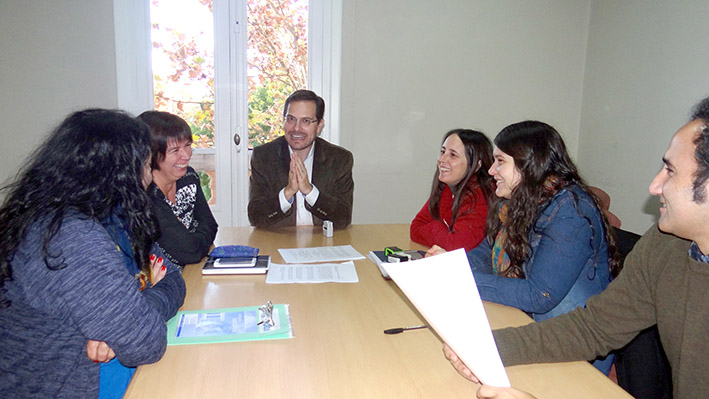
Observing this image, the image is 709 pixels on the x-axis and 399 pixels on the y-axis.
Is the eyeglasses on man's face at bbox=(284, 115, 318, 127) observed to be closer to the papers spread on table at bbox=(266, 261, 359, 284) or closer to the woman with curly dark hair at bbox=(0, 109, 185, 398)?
the papers spread on table at bbox=(266, 261, 359, 284)

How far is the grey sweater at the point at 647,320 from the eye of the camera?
1067mm

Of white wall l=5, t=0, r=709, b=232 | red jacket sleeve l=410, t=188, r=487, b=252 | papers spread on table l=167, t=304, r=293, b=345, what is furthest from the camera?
white wall l=5, t=0, r=709, b=232

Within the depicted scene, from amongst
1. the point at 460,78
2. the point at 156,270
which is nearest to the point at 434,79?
the point at 460,78

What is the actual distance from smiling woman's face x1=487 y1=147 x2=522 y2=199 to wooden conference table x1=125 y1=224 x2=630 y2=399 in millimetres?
418

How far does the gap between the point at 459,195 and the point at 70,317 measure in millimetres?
1637

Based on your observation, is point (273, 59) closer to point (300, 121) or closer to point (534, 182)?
point (300, 121)

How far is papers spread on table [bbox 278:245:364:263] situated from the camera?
75.5 inches

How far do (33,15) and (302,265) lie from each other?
9.42 ft

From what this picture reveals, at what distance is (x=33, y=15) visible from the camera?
3.30m

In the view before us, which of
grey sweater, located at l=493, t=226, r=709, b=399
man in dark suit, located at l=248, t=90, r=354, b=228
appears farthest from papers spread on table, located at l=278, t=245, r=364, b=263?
grey sweater, located at l=493, t=226, r=709, b=399

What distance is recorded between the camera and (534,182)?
61.4 inches

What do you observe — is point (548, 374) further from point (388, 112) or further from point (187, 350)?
point (388, 112)

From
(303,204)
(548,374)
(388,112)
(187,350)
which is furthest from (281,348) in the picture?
(388,112)

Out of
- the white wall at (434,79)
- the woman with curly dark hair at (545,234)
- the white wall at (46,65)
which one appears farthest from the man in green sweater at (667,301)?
the white wall at (46,65)
